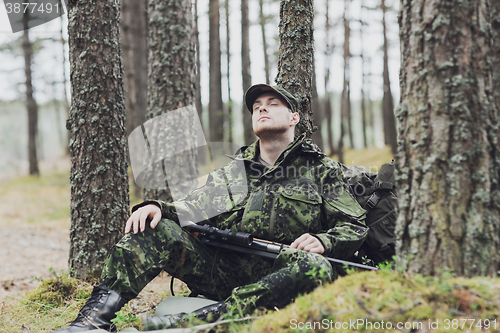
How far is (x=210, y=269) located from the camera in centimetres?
328

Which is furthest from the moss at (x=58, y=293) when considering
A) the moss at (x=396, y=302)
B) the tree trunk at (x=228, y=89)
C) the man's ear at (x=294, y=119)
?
the tree trunk at (x=228, y=89)

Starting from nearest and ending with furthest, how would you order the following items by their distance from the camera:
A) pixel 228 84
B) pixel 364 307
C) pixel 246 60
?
1. pixel 364 307
2. pixel 246 60
3. pixel 228 84

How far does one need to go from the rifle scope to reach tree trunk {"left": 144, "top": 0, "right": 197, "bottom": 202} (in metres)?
2.52

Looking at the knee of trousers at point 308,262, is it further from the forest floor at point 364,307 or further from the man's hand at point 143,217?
the man's hand at point 143,217

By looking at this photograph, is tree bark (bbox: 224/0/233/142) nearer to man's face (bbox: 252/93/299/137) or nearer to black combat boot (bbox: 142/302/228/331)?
man's face (bbox: 252/93/299/137)

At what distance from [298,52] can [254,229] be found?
2232mm

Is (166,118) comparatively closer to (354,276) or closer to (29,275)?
(29,275)

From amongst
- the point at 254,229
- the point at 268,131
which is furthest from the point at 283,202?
the point at 268,131

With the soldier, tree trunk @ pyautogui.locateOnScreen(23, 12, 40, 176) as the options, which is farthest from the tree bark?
the soldier

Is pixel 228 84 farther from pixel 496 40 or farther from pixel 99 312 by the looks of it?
pixel 99 312

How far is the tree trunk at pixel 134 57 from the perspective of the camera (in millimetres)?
10297

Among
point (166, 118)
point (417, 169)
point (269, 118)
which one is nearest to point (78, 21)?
point (166, 118)

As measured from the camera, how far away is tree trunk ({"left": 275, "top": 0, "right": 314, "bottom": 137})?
417 centimetres

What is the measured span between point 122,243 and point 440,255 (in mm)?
2367
